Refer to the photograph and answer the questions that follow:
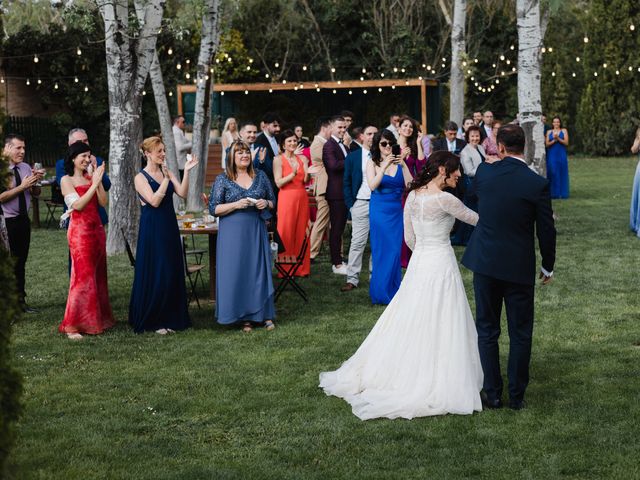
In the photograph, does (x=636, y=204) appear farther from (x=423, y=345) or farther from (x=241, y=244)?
(x=423, y=345)

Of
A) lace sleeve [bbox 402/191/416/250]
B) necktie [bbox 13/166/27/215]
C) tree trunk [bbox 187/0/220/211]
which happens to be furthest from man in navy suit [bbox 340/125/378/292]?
tree trunk [bbox 187/0/220/211]

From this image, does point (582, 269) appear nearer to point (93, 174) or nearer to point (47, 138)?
point (93, 174)

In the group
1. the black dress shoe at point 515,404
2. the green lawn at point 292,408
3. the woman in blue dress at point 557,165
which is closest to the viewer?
the green lawn at point 292,408

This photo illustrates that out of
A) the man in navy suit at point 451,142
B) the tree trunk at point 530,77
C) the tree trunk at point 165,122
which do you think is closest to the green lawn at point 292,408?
the man in navy suit at point 451,142

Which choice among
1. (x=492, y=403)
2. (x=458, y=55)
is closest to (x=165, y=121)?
(x=458, y=55)

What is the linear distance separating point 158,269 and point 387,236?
8.58 ft

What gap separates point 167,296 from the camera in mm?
9984

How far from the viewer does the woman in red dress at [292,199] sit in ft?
43.0

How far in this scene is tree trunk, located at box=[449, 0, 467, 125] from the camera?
25484 millimetres

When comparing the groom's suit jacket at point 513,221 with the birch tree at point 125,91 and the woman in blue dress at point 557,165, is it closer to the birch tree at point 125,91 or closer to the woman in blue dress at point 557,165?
the birch tree at point 125,91

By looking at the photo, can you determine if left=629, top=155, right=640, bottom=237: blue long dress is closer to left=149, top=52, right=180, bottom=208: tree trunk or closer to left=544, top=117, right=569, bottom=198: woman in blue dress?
left=544, top=117, right=569, bottom=198: woman in blue dress

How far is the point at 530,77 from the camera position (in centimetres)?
1589

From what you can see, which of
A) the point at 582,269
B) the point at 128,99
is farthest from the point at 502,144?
the point at 128,99

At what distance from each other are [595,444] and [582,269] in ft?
23.3
